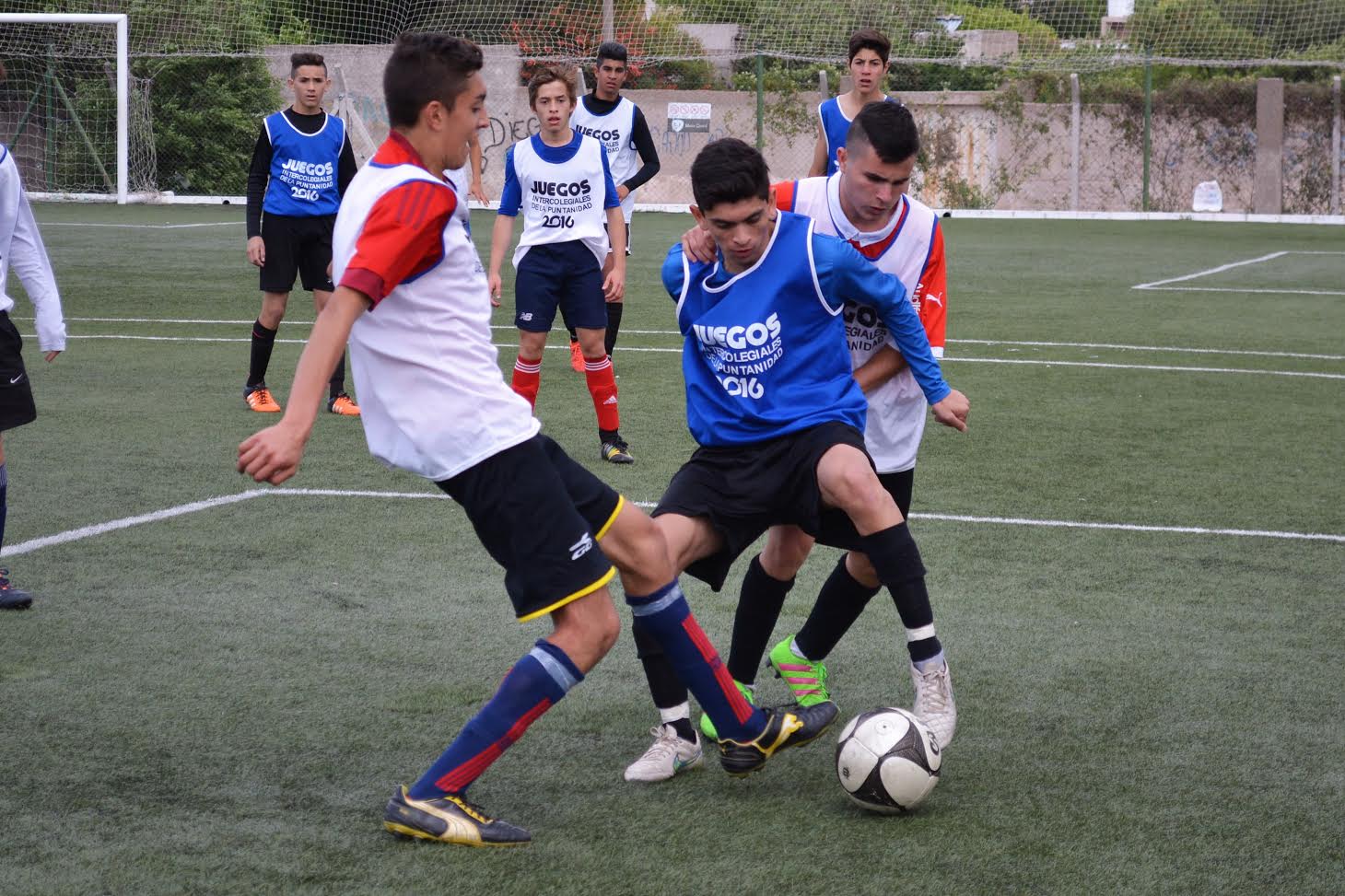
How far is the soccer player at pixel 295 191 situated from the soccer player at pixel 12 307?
12.2 ft

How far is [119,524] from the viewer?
627cm

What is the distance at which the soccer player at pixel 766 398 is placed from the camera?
12.3 ft

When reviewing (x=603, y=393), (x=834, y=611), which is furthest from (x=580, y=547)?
(x=603, y=393)

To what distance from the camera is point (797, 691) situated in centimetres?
431

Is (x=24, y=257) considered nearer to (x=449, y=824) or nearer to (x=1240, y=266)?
(x=449, y=824)

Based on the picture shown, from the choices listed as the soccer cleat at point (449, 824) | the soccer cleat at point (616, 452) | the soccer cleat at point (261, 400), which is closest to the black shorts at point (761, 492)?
the soccer cleat at point (449, 824)

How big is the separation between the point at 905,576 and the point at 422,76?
163 cm

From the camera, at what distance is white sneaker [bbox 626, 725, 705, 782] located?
12.3ft

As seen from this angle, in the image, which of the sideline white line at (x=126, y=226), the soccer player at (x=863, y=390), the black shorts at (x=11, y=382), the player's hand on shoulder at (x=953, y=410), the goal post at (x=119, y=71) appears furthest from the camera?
the goal post at (x=119, y=71)

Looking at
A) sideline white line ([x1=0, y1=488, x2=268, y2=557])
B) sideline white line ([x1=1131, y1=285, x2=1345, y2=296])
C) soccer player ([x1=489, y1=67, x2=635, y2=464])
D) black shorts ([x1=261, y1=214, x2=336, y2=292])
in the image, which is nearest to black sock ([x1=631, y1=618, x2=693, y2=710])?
sideline white line ([x1=0, y1=488, x2=268, y2=557])

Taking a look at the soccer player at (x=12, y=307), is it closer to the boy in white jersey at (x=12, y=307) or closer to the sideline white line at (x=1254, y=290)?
the boy in white jersey at (x=12, y=307)

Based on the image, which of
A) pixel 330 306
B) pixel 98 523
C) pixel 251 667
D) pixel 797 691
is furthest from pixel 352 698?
pixel 98 523

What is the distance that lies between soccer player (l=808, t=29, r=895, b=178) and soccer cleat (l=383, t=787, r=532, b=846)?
5.29 meters

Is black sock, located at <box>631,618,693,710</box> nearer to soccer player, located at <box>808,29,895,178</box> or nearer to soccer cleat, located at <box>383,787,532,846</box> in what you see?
soccer cleat, located at <box>383,787,532,846</box>
